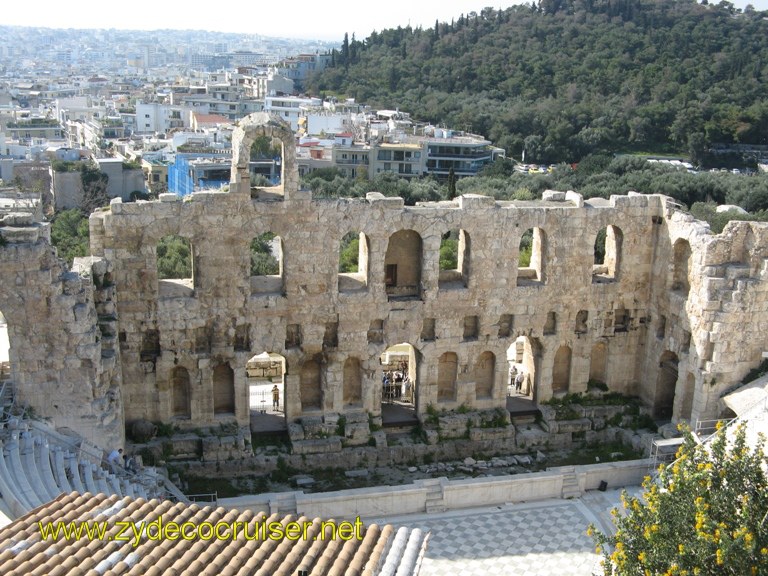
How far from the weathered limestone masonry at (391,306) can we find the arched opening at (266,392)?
3.27 feet

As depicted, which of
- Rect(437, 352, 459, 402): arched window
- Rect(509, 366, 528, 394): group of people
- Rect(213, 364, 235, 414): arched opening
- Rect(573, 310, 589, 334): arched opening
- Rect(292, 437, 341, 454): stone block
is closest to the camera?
Rect(292, 437, 341, 454): stone block

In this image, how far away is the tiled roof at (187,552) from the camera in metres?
12.4

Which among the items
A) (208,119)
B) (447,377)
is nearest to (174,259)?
(447,377)

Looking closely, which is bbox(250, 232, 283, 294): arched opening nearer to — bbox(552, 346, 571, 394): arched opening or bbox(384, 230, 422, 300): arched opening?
bbox(384, 230, 422, 300): arched opening

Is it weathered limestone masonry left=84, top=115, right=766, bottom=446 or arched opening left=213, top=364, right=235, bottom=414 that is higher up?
weathered limestone masonry left=84, top=115, right=766, bottom=446

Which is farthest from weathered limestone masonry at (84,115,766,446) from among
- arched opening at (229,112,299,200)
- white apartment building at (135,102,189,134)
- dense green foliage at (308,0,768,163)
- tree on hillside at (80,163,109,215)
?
white apartment building at (135,102,189,134)

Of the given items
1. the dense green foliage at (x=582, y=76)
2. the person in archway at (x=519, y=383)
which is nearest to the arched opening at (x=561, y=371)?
the person in archway at (x=519, y=383)

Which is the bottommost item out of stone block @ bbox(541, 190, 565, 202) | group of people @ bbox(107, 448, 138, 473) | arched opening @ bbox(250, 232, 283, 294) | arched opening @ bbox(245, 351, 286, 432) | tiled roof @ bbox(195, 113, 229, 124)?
arched opening @ bbox(245, 351, 286, 432)

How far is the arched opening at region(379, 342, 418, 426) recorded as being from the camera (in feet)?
90.3

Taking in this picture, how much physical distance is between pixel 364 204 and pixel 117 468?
385 inches

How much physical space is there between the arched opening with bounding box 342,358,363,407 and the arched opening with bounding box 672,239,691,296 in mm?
10234

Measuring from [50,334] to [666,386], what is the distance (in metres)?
18.9

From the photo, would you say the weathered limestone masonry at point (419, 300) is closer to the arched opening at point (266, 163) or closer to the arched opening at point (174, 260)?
the arched opening at point (174, 260)

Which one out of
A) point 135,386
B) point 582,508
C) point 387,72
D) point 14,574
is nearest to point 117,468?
point 135,386
